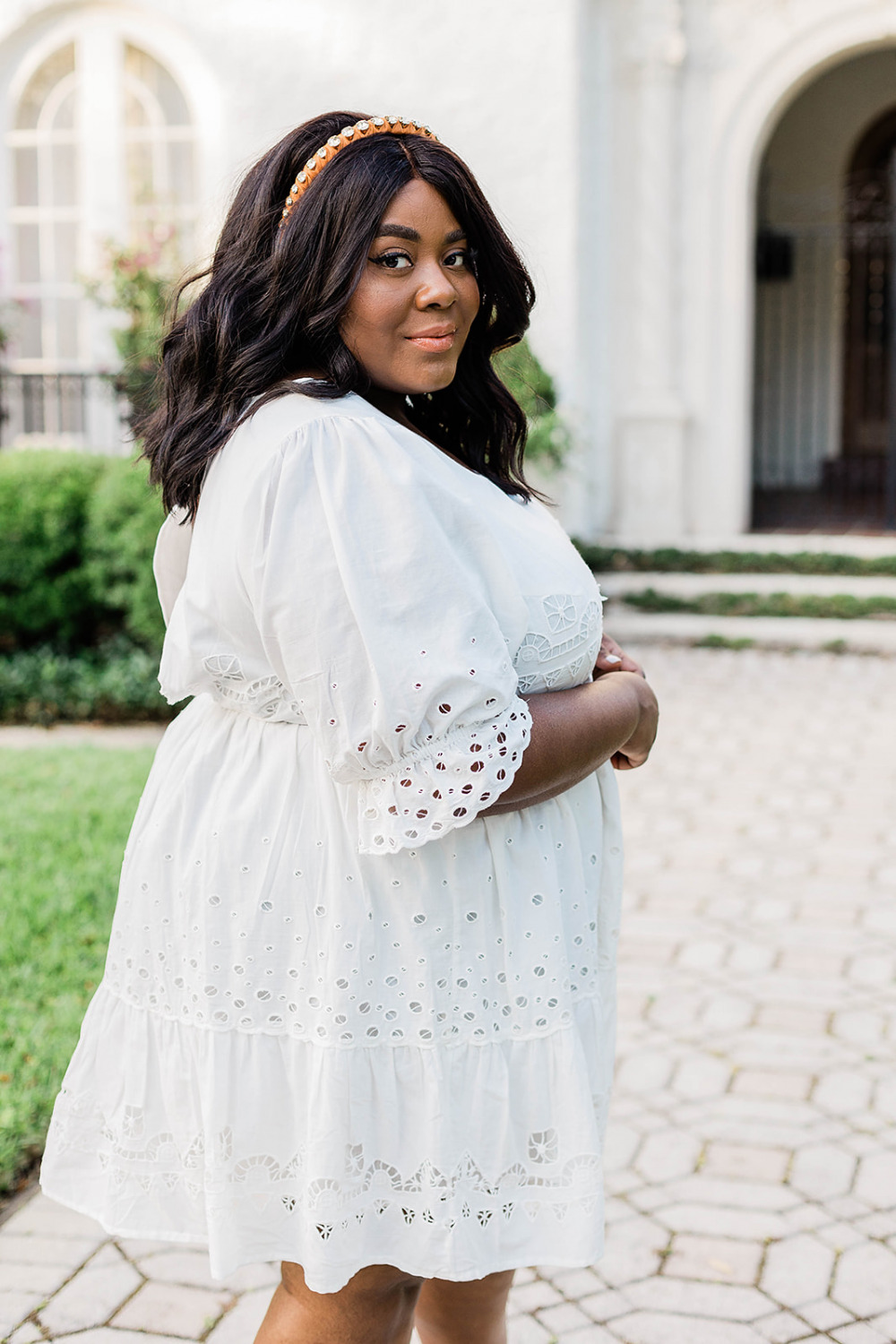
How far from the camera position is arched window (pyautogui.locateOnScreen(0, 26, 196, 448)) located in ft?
36.4

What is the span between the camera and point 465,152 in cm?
1030

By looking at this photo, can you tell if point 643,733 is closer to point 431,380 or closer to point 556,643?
point 556,643

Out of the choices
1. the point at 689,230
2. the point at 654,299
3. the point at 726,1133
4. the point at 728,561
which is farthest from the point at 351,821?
the point at 689,230

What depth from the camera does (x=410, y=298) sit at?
158 cm

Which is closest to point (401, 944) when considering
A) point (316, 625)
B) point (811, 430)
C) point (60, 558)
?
point (316, 625)

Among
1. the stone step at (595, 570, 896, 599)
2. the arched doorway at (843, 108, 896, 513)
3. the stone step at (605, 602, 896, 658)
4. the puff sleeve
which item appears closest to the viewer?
the puff sleeve

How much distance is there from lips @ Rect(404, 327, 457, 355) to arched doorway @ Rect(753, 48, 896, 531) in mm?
12234

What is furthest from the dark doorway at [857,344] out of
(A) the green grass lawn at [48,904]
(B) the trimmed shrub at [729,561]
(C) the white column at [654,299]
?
(A) the green grass lawn at [48,904]

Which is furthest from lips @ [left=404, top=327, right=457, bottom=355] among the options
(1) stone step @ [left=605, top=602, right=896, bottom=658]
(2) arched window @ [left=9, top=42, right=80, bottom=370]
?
(2) arched window @ [left=9, top=42, right=80, bottom=370]

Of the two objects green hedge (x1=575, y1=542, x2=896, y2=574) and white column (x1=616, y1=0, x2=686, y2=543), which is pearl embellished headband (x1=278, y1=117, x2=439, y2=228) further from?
white column (x1=616, y1=0, x2=686, y2=543)

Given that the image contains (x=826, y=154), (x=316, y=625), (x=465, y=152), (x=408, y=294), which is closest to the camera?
(x=316, y=625)

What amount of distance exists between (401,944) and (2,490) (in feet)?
22.9

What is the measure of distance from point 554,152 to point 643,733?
29.6 feet

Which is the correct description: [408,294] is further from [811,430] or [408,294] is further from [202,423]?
[811,430]
